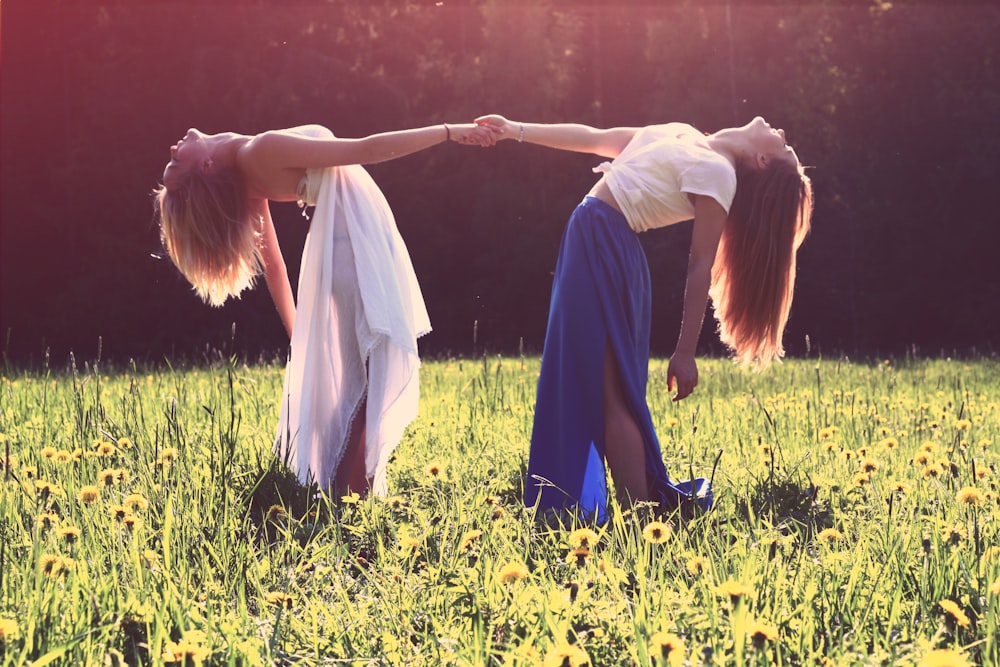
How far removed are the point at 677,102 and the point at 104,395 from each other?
1420 cm

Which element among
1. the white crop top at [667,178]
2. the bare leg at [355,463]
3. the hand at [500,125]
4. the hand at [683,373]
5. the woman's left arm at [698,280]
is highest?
the hand at [500,125]

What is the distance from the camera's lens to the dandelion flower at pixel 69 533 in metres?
2.53

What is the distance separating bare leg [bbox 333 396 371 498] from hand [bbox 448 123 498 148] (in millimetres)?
1145

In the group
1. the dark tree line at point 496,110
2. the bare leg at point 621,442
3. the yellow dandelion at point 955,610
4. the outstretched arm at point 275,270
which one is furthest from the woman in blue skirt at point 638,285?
the dark tree line at point 496,110

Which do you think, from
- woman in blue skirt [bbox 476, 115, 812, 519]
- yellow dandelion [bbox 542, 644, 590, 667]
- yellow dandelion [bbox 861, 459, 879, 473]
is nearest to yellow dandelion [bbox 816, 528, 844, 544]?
yellow dandelion [bbox 861, 459, 879, 473]

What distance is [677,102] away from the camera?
1841cm

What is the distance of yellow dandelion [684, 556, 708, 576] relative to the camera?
2392 millimetres

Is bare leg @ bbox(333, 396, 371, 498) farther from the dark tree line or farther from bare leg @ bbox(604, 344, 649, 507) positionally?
the dark tree line

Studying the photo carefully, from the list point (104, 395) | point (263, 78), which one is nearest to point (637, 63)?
point (263, 78)

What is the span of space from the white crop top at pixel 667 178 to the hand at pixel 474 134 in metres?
0.68

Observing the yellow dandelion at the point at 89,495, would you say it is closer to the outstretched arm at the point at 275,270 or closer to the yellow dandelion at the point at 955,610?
the outstretched arm at the point at 275,270

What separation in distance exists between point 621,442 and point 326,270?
1.31 meters

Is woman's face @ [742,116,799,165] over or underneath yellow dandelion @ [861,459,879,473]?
over

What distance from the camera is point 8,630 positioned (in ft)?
6.52
